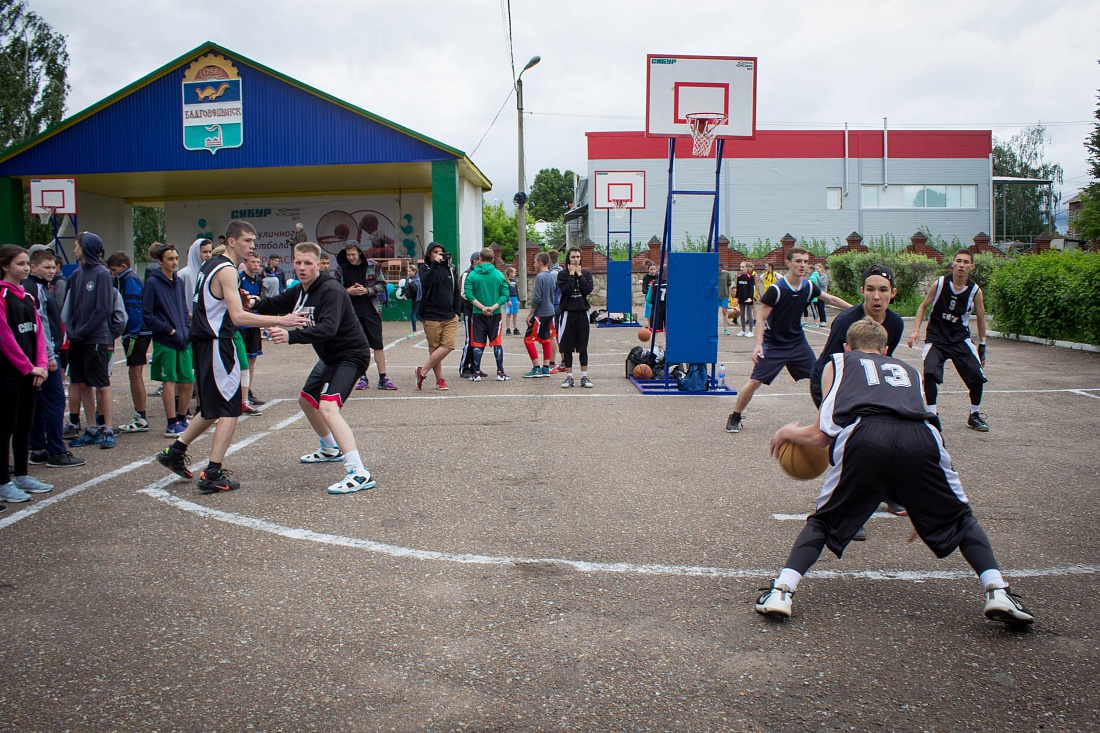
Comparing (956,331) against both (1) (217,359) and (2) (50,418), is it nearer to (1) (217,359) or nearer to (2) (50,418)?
(1) (217,359)

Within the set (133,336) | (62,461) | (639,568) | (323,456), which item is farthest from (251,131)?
(639,568)

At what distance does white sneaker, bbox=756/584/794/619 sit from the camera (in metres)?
4.01

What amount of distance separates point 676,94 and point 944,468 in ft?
31.4

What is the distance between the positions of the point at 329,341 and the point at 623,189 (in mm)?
21465

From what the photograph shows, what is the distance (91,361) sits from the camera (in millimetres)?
8141

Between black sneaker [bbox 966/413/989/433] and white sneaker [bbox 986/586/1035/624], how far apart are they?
540cm

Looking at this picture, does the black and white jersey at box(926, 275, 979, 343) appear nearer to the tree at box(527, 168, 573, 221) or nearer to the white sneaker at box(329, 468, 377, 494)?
the white sneaker at box(329, 468, 377, 494)

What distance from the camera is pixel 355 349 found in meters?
6.77

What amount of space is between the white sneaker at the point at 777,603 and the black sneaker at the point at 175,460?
459 centimetres

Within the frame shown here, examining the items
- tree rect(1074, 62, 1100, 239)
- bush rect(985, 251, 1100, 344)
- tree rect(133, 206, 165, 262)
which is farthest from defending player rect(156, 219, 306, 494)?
tree rect(133, 206, 165, 262)

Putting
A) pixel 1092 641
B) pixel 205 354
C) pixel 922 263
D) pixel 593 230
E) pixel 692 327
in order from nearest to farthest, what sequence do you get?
pixel 1092 641 < pixel 205 354 < pixel 692 327 < pixel 922 263 < pixel 593 230

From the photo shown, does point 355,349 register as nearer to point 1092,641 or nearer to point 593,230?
point 1092,641

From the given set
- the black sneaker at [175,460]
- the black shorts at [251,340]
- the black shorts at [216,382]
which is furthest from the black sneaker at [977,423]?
the black shorts at [251,340]

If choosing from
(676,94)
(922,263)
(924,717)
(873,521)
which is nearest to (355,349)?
(873,521)
